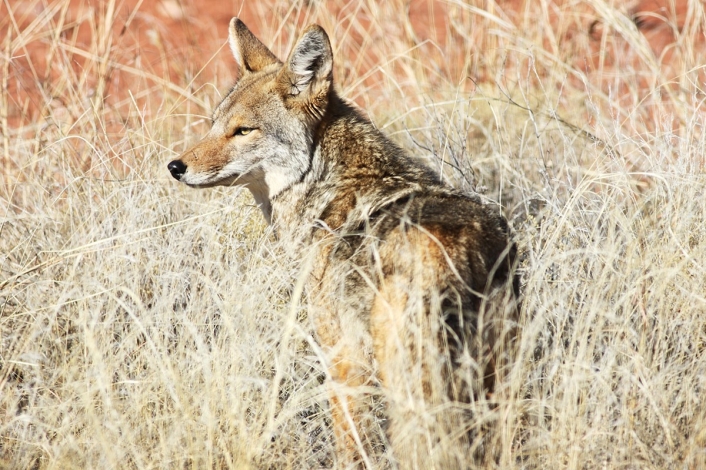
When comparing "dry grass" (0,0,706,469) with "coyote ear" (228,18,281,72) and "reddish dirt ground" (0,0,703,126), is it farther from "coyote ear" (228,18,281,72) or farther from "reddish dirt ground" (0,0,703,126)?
"coyote ear" (228,18,281,72)

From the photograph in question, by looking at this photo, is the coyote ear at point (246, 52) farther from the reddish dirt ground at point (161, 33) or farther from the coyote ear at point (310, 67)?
the reddish dirt ground at point (161, 33)

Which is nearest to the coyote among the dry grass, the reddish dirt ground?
the dry grass

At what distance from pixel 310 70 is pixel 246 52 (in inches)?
27.2

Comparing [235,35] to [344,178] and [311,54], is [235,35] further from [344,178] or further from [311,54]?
[344,178]

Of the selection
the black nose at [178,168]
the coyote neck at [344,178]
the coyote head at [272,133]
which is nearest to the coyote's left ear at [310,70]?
the coyote head at [272,133]

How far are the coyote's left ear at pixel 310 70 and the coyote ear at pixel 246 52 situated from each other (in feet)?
1.71

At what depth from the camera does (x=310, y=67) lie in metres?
4.15

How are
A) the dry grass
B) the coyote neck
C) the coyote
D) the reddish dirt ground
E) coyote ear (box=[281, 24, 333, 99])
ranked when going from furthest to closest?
the reddish dirt ground → coyote ear (box=[281, 24, 333, 99]) → the coyote neck → the dry grass → the coyote

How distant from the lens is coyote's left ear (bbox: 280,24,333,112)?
13.3ft

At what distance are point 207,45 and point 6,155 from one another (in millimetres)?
4946

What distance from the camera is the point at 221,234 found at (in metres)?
4.30

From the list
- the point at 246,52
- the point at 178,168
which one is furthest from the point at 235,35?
the point at 178,168

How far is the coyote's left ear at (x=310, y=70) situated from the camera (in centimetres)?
404

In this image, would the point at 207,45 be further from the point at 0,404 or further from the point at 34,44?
the point at 0,404
